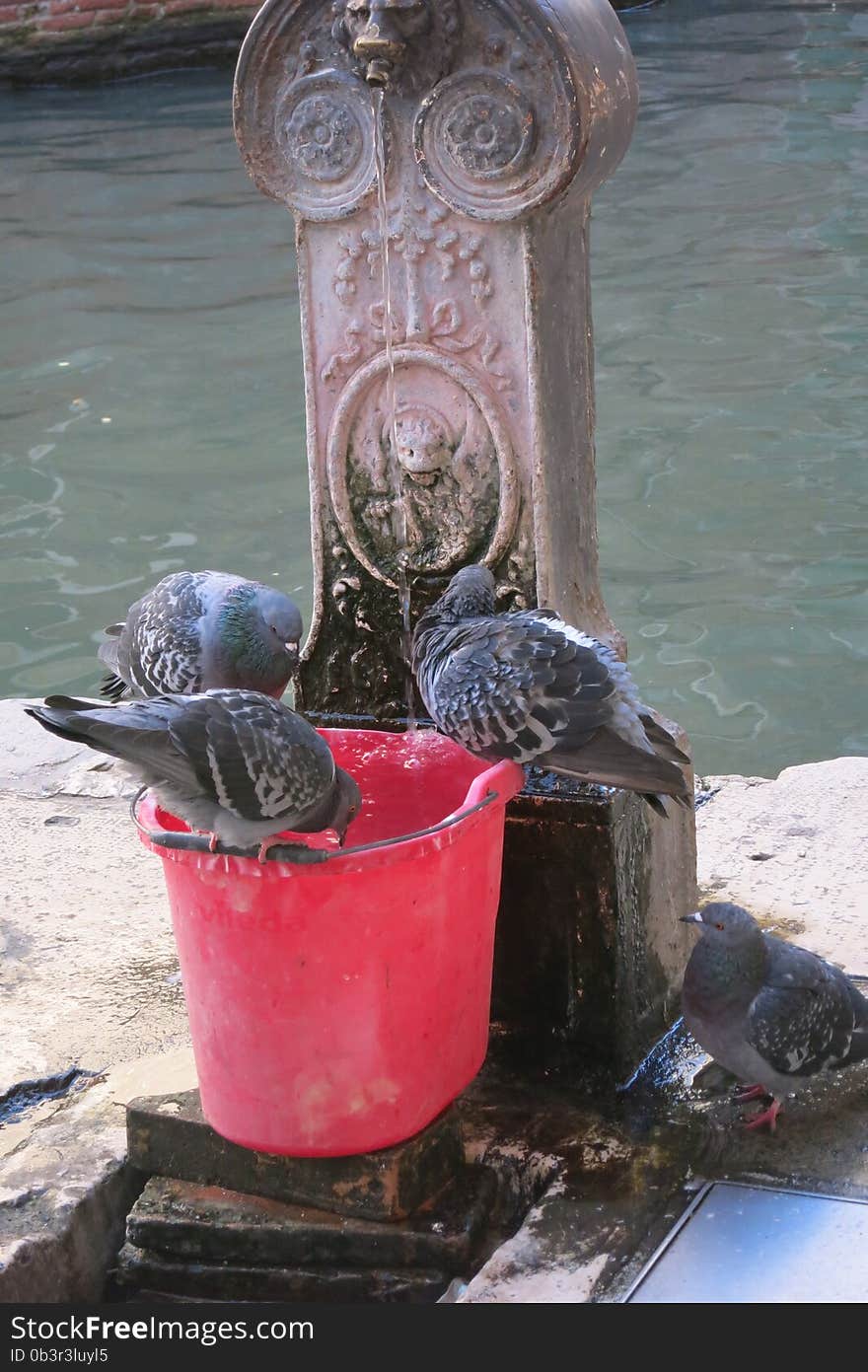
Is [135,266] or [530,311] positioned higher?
[530,311]

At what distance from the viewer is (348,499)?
317cm

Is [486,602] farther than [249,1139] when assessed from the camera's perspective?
Yes

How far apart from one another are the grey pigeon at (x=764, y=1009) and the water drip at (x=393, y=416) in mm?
760

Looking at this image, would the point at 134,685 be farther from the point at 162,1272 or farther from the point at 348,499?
the point at 162,1272

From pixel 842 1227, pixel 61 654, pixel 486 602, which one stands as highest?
pixel 486 602

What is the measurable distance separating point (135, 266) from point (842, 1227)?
9.33 metres

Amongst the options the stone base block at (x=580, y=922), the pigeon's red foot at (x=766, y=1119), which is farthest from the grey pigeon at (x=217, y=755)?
the pigeon's red foot at (x=766, y=1119)

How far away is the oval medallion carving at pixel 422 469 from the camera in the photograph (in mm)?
2990

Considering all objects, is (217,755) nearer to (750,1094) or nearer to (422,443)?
(422,443)

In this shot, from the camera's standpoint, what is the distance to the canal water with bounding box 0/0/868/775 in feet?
19.7

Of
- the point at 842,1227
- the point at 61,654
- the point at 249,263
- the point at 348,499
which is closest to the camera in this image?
the point at 842,1227

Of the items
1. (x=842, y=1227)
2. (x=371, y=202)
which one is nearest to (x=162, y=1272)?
(x=842, y=1227)

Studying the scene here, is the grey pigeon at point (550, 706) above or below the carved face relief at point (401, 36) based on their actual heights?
below

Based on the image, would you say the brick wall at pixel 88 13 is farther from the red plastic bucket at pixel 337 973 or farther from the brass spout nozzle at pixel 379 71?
the red plastic bucket at pixel 337 973
